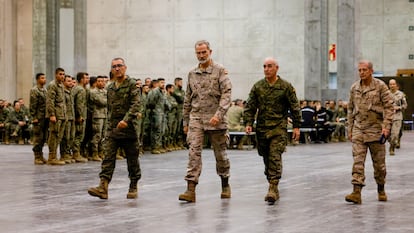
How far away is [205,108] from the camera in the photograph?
1101 cm

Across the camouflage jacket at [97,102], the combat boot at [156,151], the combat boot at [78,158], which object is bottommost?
the combat boot at [156,151]

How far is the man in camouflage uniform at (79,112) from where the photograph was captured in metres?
18.2

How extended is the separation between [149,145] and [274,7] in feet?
53.1

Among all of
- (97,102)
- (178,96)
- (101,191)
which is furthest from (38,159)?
(101,191)

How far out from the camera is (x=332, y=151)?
77.5ft

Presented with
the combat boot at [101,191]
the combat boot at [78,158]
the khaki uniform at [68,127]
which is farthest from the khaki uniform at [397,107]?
the combat boot at [101,191]

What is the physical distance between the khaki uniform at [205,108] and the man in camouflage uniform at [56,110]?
276 inches

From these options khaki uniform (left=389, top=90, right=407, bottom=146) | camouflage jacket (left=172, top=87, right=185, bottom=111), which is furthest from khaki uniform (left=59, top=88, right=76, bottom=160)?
khaki uniform (left=389, top=90, right=407, bottom=146)

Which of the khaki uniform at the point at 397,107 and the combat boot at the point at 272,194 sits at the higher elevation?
the khaki uniform at the point at 397,107

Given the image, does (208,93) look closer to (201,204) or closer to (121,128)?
(121,128)

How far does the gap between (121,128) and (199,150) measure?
1.14 metres

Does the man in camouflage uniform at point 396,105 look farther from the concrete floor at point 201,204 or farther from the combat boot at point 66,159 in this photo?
the combat boot at point 66,159

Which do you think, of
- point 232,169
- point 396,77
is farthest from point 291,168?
point 396,77

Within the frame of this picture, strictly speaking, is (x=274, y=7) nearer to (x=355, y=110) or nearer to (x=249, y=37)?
(x=249, y=37)
